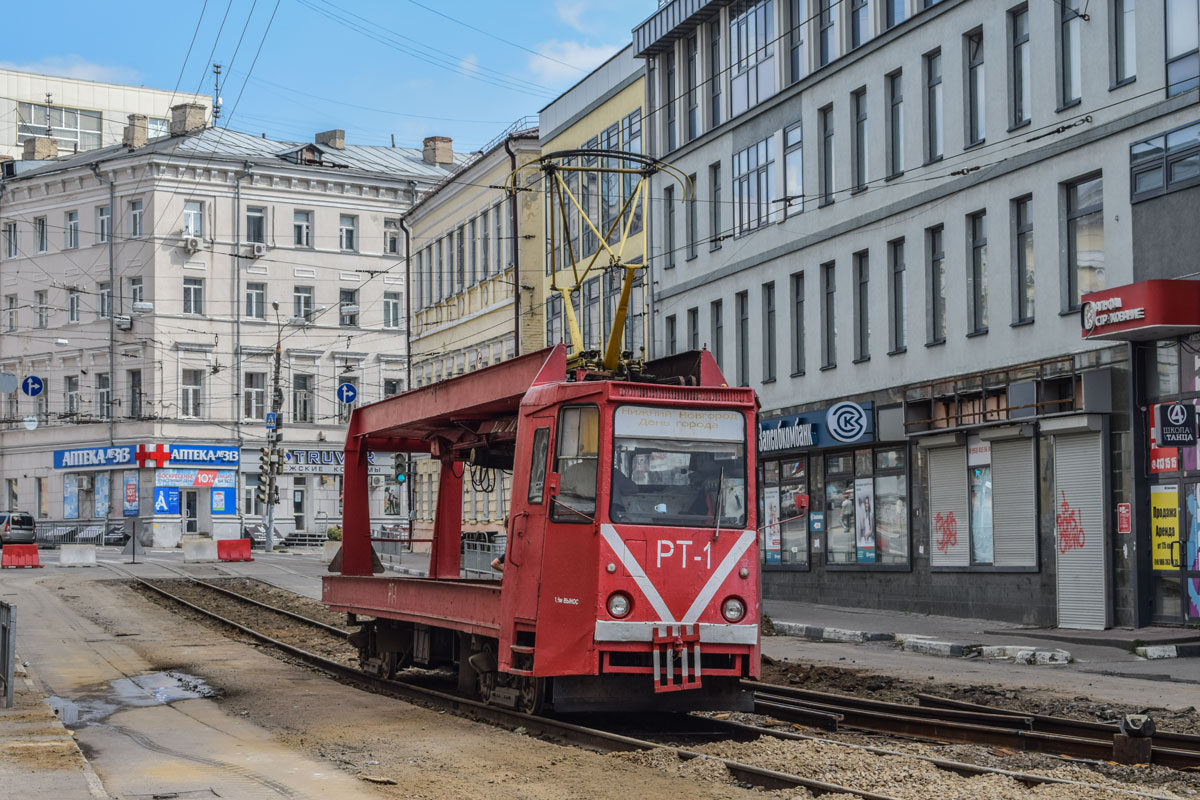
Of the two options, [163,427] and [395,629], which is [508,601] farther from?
[163,427]

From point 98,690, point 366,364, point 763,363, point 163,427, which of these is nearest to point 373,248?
point 366,364

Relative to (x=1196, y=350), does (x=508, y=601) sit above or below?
below

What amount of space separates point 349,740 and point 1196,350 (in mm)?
14233

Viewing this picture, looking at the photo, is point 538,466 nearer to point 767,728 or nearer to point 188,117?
point 767,728

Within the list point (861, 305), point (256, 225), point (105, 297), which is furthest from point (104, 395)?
point (861, 305)

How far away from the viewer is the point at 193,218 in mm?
71562

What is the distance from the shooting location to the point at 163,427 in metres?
70.7

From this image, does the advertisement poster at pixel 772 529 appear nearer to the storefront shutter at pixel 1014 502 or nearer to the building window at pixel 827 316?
the building window at pixel 827 316

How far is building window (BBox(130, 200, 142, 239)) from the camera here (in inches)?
2800

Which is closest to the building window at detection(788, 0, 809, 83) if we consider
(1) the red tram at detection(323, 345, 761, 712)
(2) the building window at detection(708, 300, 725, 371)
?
(2) the building window at detection(708, 300, 725, 371)

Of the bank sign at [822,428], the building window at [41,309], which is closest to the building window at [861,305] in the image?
the bank sign at [822,428]

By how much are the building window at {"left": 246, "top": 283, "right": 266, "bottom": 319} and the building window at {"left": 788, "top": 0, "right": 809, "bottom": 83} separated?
4301 centimetres

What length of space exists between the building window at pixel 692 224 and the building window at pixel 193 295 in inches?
1477

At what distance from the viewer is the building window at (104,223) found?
71.9m
